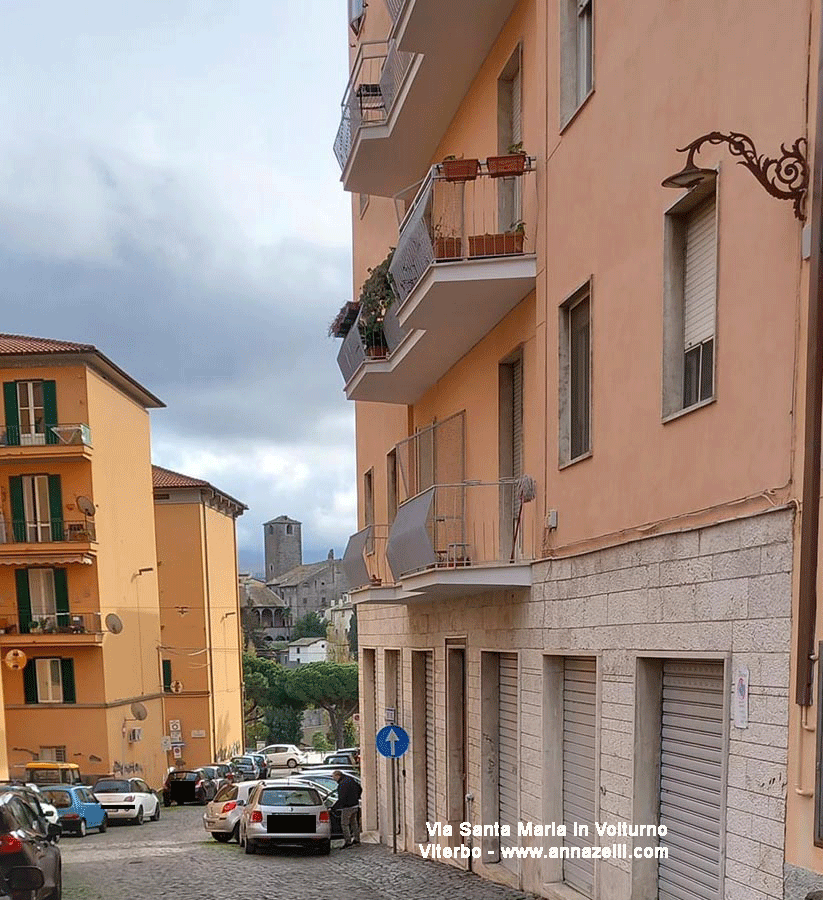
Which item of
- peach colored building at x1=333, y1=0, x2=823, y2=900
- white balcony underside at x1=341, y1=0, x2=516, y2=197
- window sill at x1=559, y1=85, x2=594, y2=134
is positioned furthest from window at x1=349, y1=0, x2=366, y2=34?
window sill at x1=559, y1=85, x2=594, y2=134

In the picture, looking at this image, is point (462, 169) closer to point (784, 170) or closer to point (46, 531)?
point (784, 170)

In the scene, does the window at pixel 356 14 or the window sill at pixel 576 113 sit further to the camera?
the window at pixel 356 14

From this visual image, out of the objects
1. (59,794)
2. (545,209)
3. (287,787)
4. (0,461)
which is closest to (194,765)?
(0,461)

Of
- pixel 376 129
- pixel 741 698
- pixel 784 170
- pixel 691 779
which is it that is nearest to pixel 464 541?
pixel 691 779

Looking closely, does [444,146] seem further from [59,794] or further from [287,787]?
[59,794]

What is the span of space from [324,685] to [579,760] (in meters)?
67.8

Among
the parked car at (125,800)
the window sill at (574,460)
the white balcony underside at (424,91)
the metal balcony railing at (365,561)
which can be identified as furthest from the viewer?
the parked car at (125,800)

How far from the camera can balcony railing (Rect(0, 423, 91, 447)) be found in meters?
40.6

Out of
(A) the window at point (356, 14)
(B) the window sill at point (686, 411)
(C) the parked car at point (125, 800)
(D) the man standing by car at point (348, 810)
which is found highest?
(A) the window at point (356, 14)

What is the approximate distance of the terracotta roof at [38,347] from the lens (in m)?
41.2

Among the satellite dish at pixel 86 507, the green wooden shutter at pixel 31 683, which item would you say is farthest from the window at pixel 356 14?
the green wooden shutter at pixel 31 683

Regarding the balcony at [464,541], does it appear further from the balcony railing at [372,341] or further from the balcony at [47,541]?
the balcony at [47,541]

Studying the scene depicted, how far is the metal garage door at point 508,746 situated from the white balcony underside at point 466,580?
98 centimetres

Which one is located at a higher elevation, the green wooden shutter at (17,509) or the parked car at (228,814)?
the green wooden shutter at (17,509)
